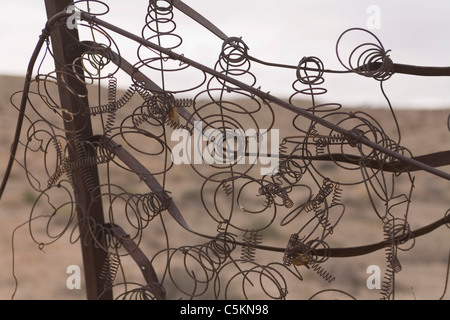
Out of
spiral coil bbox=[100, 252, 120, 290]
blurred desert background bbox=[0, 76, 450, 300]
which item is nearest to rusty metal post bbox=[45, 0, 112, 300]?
spiral coil bbox=[100, 252, 120, 290]

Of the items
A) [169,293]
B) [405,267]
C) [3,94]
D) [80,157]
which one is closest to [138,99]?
[3,94]

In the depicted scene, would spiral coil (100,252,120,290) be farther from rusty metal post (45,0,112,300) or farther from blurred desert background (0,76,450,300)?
blurred desert background (0,76,450,300)

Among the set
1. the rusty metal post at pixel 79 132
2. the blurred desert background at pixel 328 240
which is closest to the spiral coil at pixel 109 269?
the rusty metal post at pixel 79 132

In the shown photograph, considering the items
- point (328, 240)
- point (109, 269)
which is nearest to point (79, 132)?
point (109, 269)

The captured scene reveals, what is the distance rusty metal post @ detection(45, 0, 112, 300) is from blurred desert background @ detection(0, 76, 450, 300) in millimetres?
1772

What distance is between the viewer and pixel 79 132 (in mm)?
855

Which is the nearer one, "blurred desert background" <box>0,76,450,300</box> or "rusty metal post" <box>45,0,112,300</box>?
"rusty metal post" <box>45,0,112,300</box>

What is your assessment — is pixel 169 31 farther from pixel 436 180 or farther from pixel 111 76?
pixel 436 180

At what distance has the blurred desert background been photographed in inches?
119

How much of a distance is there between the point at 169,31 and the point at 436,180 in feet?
12.1

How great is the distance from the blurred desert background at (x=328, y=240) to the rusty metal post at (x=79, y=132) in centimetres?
177

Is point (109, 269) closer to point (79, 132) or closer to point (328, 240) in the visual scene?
point (79, 132)

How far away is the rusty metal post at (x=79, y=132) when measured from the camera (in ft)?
2.75
